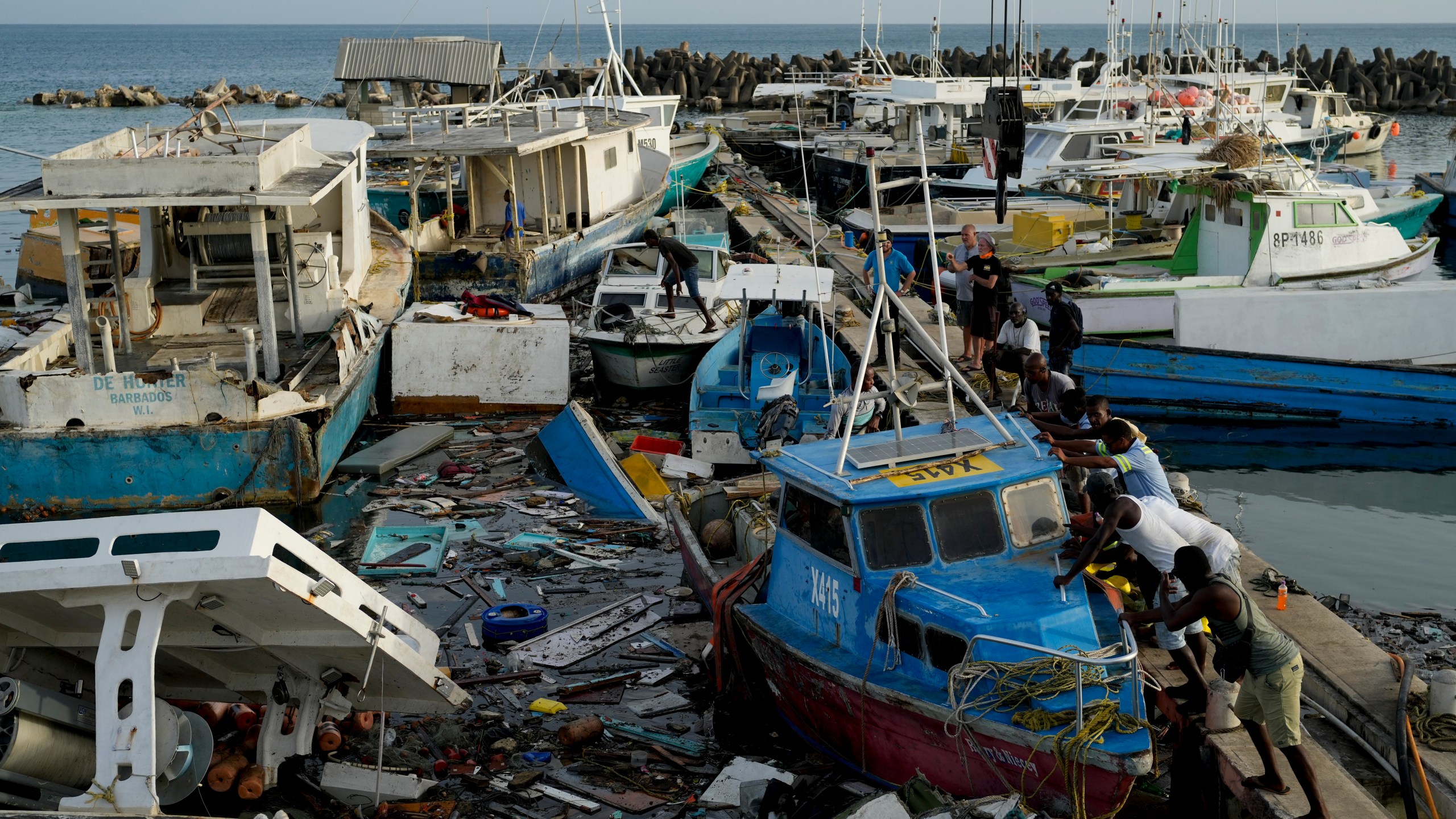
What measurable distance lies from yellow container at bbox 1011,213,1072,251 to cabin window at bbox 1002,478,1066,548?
14578 mm

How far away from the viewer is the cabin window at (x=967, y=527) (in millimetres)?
7535

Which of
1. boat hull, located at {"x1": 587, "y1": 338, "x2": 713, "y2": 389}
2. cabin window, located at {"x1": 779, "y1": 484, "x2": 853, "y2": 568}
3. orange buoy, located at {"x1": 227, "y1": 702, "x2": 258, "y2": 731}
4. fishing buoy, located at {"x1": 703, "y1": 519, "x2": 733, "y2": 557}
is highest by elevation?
cabin window, located at {"x1": 779, "y1": 484, "x2": 853, "y2": 568}

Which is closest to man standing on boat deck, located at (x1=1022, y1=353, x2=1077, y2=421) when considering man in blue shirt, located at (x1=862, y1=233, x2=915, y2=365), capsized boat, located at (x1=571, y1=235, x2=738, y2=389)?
man in blue shirt, located at (x1=862, y1=233, x2=915, y2=365)

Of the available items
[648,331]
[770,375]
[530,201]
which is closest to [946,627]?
[770,375]

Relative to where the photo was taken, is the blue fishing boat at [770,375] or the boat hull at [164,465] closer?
the boat hull at [164,465]

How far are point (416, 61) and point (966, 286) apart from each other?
2679 cm

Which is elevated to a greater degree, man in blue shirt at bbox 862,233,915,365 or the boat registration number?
man in blue shirt at bbox 862,233,915,365

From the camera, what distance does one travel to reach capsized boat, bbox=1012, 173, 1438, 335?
18.5 meters

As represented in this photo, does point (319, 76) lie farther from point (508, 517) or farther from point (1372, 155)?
point (508, 517)

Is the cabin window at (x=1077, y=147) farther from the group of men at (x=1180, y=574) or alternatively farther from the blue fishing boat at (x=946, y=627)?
the blue fishing boat at (x=946, y=627)

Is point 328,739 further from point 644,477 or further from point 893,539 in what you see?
point 644,477

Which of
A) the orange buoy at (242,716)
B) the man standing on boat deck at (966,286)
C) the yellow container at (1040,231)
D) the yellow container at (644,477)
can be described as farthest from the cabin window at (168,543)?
the yellow container at (1040,231)

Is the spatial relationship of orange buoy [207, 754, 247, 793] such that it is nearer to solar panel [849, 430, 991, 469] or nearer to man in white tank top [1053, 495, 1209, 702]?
solar panel [849, 430, 991, 469]

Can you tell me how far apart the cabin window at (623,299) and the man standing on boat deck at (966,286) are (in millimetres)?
4789
